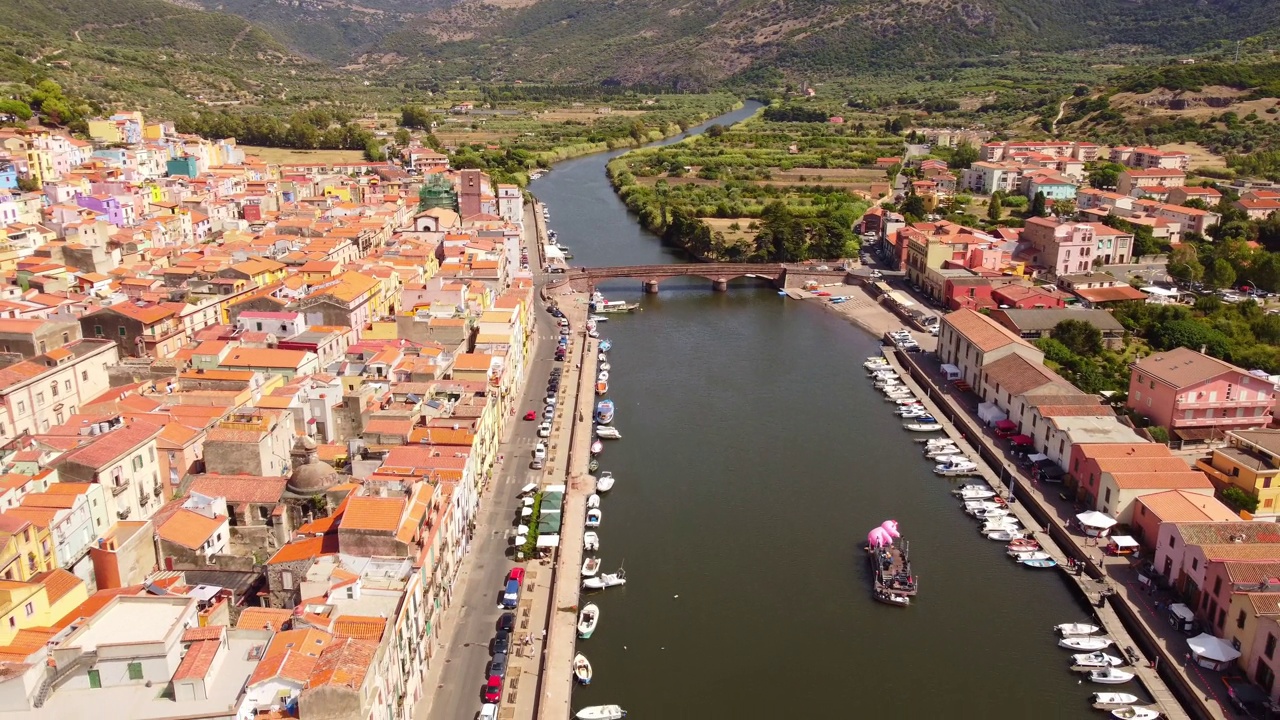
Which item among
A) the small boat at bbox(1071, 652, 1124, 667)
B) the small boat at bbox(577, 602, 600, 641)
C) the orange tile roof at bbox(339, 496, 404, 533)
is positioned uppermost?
the orange tile roof at bbox(339, 496, 404, 533)

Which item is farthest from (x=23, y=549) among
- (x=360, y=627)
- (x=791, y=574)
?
(x=791, y=574)

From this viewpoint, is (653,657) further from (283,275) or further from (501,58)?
(501,58)

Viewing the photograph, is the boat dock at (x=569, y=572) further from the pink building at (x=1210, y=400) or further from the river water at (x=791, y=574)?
the pink building at (x=1210, y=400)

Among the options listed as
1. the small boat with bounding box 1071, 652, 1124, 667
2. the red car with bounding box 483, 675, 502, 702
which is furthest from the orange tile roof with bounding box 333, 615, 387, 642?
the small boat with bounding box 1071, 652, 1124, 667

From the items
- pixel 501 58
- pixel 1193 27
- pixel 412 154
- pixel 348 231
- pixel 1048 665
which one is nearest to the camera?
pixel 1048 665

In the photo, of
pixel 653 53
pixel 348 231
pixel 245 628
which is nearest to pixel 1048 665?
pixel 245 628

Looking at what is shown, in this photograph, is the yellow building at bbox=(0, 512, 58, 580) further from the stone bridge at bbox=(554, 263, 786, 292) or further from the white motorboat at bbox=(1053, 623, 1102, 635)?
the stone bridge at bbox=(554, 263, 786, 292)

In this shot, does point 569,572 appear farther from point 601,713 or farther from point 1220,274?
point 1220,274
